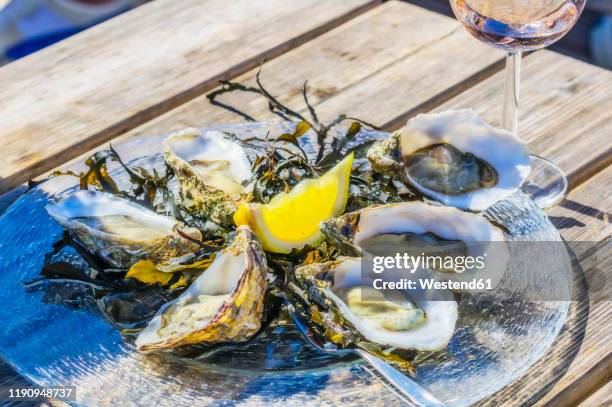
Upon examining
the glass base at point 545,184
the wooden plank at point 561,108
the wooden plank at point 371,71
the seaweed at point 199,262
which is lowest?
the wooden plank at point 561,108

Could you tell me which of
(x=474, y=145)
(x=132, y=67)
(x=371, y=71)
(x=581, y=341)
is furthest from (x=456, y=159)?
(x=132, y=67)

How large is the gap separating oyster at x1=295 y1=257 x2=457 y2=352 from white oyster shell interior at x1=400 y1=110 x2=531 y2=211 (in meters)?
0.15

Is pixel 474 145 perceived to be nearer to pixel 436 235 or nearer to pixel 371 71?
pixel 436 235

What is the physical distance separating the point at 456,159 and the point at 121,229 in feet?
1.20

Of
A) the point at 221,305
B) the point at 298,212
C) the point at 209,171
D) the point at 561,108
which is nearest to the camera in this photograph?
the point at 221,305

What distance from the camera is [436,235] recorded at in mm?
957

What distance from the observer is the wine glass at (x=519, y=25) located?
113cm

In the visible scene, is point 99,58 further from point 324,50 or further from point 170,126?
point 324,50

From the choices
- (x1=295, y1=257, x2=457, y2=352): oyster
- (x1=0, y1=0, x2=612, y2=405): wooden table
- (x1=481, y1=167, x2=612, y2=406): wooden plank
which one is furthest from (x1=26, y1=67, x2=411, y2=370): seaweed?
(x1=0, y1=0, x2=612, y2=405): wooden table

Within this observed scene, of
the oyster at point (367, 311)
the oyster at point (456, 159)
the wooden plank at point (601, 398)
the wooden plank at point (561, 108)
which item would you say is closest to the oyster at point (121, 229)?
the oyster at point (367, 311)

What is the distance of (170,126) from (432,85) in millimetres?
390

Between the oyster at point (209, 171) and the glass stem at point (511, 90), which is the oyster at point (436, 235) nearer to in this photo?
the oyster at point (209, 171)

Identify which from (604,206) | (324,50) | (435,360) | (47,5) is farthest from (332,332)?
(47,5)

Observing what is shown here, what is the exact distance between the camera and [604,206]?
117cm
